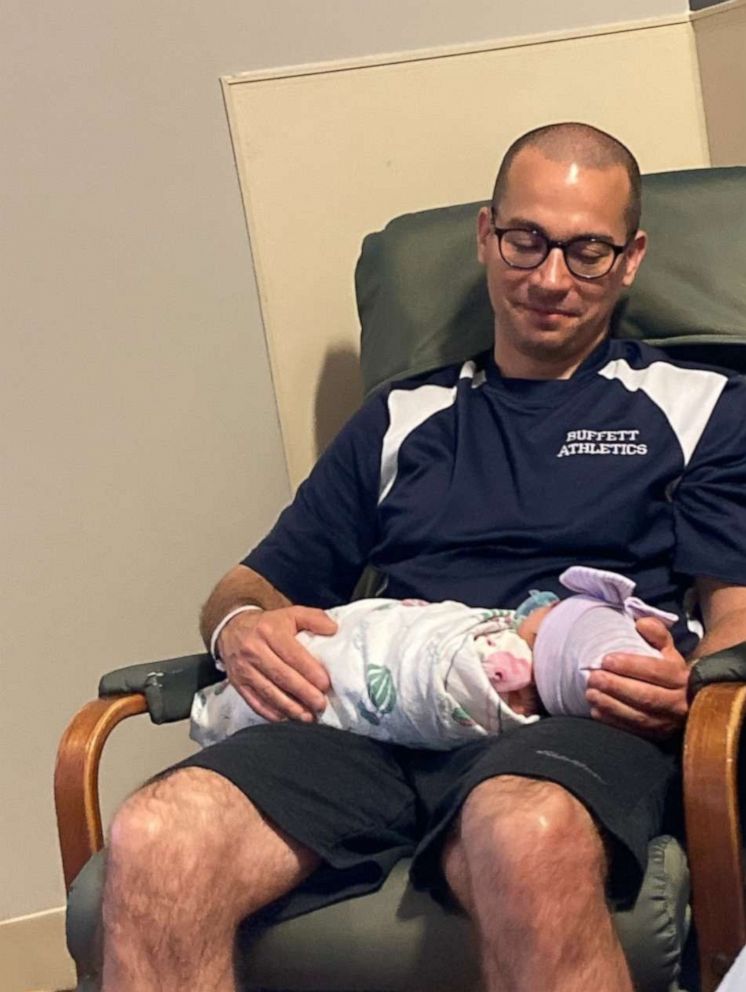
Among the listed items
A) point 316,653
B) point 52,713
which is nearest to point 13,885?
point 52,713

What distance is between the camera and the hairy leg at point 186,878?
1.52 m

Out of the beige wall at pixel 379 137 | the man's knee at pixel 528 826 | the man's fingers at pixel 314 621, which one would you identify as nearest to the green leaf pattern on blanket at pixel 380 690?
the man's fingers at pixel 314 621

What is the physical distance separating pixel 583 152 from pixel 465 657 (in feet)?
2.52

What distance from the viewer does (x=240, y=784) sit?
163 centimetres

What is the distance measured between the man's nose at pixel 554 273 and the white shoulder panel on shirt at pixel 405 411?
0.67 ft

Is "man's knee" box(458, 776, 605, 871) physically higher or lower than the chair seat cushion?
higher

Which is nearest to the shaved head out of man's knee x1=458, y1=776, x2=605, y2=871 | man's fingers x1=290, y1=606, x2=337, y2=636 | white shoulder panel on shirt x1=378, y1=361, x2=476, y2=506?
white shoulder panel on shirt x1=378, y1=361, x2=476, y2=506

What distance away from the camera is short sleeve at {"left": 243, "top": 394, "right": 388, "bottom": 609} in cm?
206

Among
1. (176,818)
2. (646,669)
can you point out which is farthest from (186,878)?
(646,669)

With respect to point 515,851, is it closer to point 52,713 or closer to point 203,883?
point 203,883

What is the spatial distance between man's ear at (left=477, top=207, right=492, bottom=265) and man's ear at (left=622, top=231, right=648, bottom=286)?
20 cm

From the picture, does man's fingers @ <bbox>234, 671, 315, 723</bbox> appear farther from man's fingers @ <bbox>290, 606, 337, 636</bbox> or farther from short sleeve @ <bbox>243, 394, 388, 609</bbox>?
short sleeve @ <bbox>243, 394, 388, 609</bbox>

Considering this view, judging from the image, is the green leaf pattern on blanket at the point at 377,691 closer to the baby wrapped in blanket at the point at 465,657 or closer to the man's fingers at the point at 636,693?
the baby wrapped in blanket at the point at 465,657

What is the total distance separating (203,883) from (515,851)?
1.13ft
